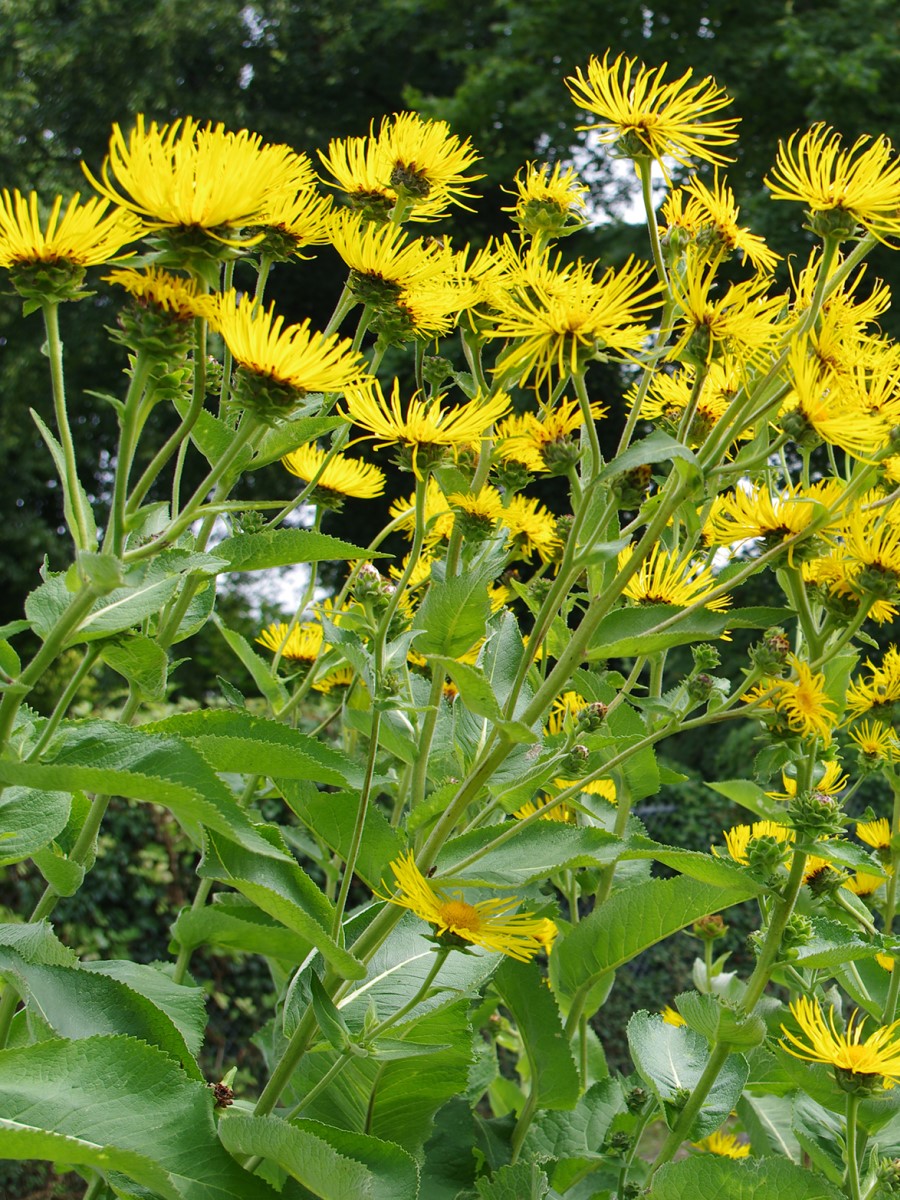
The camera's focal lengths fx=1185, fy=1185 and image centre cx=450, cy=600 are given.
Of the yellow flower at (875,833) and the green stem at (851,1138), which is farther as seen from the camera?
the yellow flower at (875,833)

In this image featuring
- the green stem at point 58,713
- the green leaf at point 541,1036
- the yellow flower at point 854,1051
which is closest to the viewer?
the green stem at point 58,713

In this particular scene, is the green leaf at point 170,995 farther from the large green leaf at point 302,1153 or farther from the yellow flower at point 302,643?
the yellow flower at point 302,643

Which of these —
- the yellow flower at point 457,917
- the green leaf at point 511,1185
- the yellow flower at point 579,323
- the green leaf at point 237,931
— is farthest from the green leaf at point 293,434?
the green leaf at point 511,1185

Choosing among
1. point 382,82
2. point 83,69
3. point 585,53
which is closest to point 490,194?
point 585,53

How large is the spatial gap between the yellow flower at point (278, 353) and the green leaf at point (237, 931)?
2.14 ft

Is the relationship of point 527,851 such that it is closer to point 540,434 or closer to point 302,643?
point 540,434

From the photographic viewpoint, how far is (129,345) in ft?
2.93

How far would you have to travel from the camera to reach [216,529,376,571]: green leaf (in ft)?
3.71

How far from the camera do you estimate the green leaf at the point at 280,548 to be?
113cm

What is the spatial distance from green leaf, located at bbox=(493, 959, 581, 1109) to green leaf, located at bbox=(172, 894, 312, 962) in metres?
0.26

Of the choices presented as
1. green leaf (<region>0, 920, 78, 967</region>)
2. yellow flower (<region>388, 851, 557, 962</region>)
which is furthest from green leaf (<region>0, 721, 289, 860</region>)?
green leaf (<region>0, 920, 78, 967</region>)

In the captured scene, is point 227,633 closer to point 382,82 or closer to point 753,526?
point 753,526

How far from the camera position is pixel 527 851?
1.19 meters

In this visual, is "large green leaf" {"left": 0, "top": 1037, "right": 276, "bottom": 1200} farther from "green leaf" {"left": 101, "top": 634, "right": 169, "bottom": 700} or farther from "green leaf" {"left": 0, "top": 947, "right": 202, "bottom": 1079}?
"green leaf" {"left": 101, "top": 634, "right": 169, "bottom": 700}
